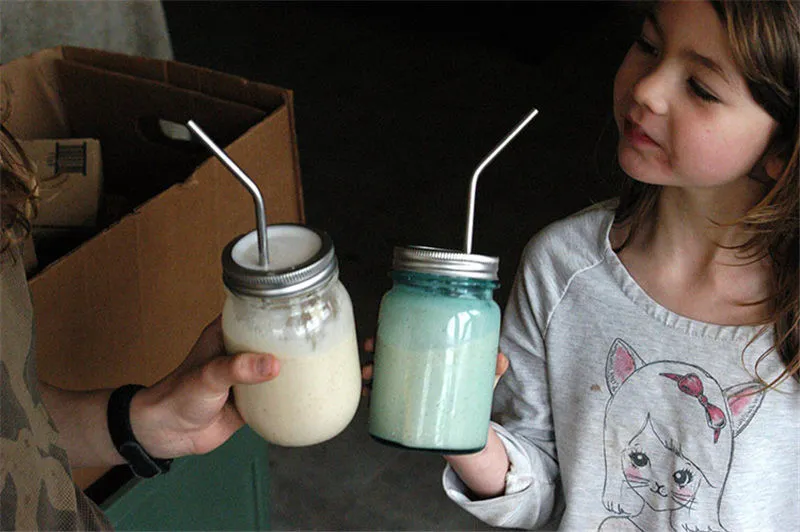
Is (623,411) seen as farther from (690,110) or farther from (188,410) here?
(188,410)

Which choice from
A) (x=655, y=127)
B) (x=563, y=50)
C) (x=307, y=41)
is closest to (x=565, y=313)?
(x=655, y=127)

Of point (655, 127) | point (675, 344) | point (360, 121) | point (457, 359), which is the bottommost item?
point (360, 121)

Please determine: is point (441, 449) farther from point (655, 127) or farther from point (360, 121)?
point (360, 121)

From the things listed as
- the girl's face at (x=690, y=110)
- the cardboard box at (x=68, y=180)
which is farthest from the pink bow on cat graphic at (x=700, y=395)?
the cardboard box at (x=68, y=180)

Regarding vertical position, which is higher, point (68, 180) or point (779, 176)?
point (779, 176)

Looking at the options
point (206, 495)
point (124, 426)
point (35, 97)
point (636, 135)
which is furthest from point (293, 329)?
point (35, 97)

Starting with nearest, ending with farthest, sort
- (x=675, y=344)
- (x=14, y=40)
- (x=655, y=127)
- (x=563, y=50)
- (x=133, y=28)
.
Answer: (x=655, y=127) → (x=675, y=344) → (x=14, y=40) → (x=133, y=28) → (x=563, y=50)

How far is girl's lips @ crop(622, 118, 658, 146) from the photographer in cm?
91

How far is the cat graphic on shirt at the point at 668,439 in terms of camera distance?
1.01 m

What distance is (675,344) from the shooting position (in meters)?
1.02

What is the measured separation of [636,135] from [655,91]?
61 millimetres

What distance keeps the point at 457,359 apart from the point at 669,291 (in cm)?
38

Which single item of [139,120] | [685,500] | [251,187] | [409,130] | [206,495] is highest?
[251,187]

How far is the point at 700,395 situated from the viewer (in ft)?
3.34
